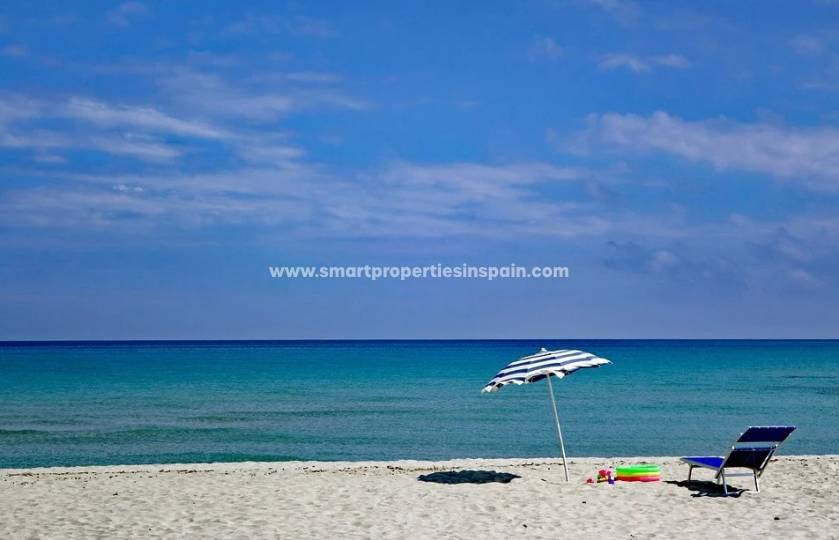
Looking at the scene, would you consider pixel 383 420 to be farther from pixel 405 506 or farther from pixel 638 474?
pixel 405 506

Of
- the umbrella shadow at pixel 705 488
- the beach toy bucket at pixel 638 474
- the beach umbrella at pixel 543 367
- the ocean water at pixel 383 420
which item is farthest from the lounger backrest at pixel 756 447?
the ocean water at pixel 383 420

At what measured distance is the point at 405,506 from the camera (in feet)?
37.1

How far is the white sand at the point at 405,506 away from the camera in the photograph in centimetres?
977

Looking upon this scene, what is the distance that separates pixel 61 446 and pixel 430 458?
10.7 meters

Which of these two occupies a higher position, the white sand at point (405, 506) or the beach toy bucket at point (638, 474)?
the beach toy bucket at point (638, 474)

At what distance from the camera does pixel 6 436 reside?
1021 inches

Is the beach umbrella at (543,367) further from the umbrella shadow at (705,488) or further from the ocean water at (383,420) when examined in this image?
the ocean water at (383,420)

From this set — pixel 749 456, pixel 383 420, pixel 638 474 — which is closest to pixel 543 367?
pixel 638 474

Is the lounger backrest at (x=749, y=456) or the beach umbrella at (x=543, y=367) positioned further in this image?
the beach umbrella at (x=543, y=367)

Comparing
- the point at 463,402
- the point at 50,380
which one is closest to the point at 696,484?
the point at 463,402

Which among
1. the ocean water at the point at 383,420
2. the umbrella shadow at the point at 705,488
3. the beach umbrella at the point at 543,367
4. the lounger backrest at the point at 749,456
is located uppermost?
the beach umbrella at the point at 543,367

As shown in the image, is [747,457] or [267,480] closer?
[747,457]

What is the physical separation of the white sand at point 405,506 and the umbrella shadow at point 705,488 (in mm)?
42

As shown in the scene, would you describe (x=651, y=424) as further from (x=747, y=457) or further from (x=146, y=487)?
(x=146, y=487)
